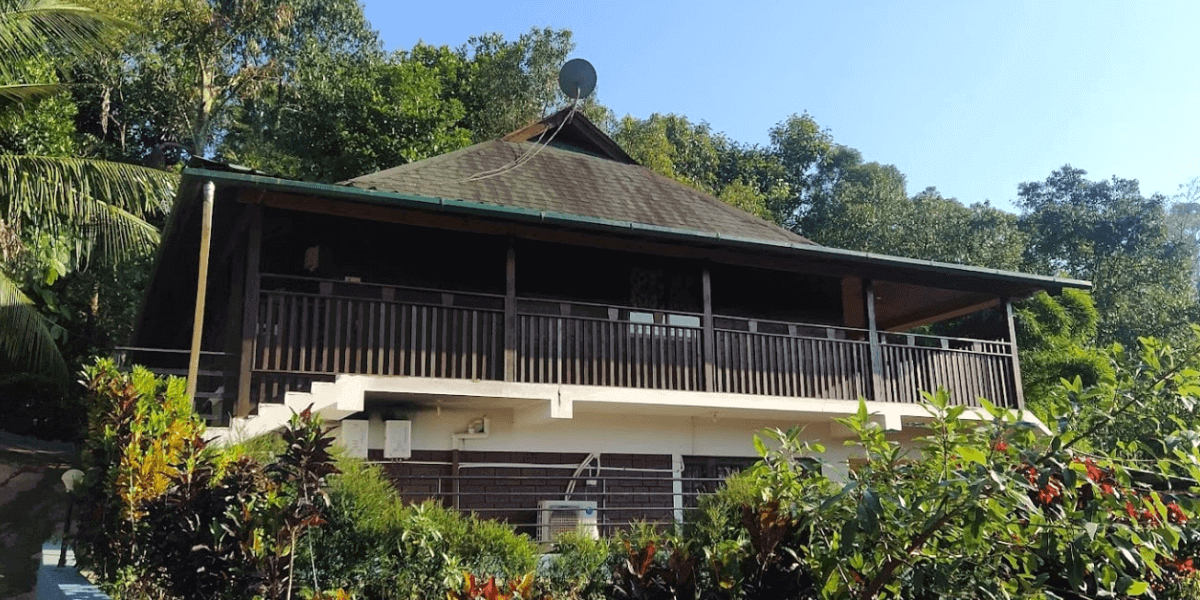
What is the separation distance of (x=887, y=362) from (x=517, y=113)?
18.6 m

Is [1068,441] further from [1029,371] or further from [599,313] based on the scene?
[1029,371]

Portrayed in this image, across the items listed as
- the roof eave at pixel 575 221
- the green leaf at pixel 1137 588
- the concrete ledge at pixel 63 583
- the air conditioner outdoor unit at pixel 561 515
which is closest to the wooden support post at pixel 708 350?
the roof eave at pixel 575 221

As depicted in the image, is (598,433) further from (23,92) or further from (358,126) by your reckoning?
(358,126)

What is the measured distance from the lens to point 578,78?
15586 millimetres

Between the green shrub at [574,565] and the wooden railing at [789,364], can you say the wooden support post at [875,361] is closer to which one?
the wooden railing at [789,364]

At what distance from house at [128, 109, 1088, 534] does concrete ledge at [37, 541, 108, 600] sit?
1.78m

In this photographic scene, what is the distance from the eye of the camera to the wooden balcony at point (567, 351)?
1038cm

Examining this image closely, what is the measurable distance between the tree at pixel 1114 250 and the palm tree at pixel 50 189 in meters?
24.7

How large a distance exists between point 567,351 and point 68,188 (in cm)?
785

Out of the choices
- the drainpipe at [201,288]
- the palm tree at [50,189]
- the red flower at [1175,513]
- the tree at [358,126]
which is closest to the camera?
the red flower at [1175,513]

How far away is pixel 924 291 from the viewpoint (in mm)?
15102

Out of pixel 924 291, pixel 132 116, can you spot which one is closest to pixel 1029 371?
pixel 924 291

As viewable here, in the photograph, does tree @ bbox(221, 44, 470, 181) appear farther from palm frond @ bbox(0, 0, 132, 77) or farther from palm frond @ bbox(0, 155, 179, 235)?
palm frond @ bbox(0, 0, 132, 77)

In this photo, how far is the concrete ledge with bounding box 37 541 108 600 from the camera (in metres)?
6.98
